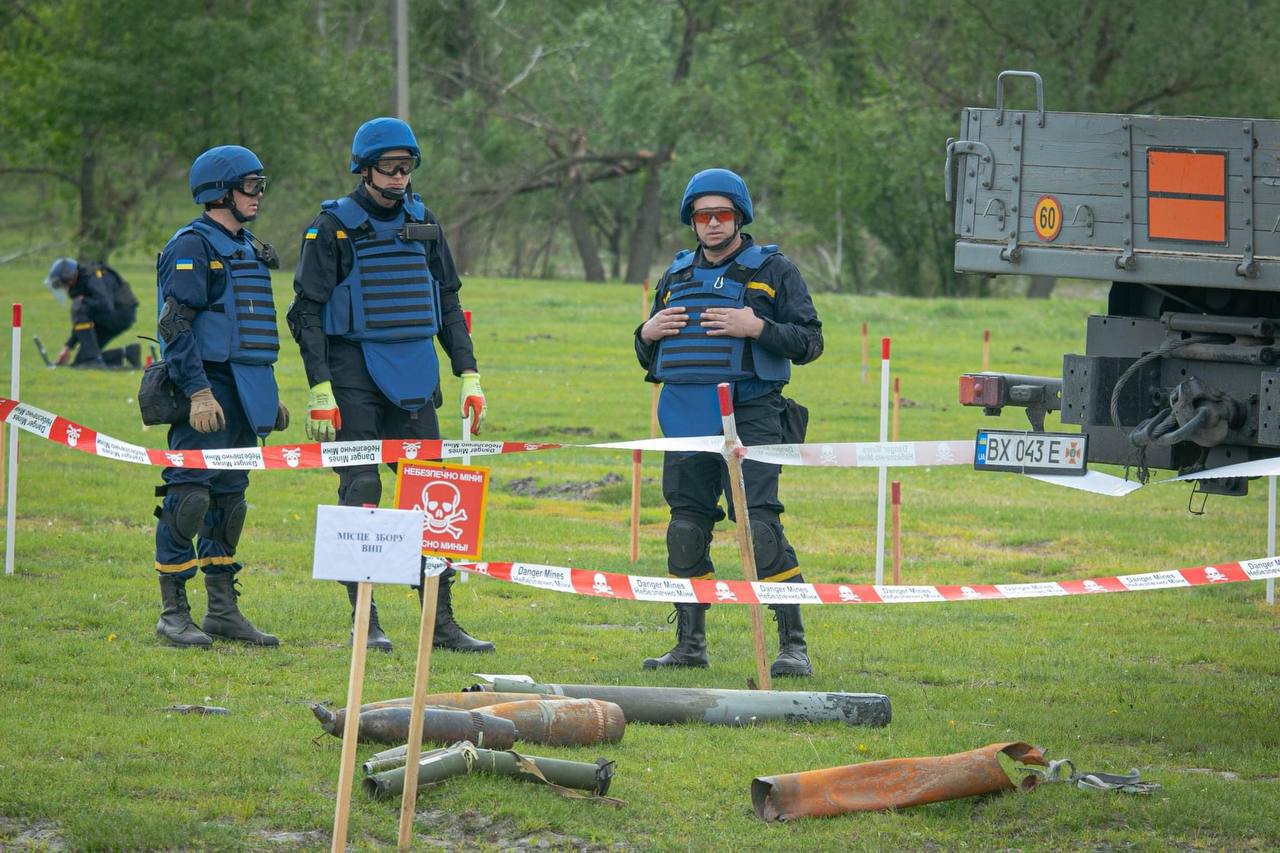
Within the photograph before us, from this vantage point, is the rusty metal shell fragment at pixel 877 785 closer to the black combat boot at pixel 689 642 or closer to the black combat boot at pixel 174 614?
the black combat boot at pixel 689 642

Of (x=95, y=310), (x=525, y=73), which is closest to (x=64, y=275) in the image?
(x=95, y=310)

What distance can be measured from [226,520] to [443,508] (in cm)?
320

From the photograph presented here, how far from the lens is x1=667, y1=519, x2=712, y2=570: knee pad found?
8.15m

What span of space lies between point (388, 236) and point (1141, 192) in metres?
3.51

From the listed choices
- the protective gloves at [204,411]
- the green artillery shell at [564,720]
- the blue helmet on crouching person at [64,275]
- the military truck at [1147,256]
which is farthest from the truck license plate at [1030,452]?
the blue helmet on crouching person at [64,275]

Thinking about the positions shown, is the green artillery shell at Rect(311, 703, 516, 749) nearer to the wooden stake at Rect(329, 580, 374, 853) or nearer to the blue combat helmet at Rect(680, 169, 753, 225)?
the wooden stake at Rect(329, 580, 374, 853)

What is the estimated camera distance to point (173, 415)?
8.48m

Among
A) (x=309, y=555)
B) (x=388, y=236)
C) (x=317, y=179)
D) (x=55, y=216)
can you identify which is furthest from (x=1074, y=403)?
(x=55, y=216)

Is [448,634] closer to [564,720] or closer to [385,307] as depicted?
[385,307]

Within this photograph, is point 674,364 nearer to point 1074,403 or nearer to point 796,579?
point 796,579

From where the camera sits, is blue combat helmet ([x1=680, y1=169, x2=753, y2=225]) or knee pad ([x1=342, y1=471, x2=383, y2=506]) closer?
blue combat helmet ([x1=680, y1=169, x2=753, y2=225])

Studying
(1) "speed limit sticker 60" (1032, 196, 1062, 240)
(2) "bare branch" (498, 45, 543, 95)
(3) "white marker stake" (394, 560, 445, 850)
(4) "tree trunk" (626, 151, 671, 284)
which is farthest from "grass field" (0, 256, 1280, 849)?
(2) "bare branch" (498, 45, 543, 95)

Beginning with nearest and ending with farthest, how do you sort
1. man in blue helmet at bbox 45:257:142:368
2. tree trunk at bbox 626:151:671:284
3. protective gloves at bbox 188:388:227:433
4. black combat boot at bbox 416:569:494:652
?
1. protective gloves at bbox 188:388:227:433
2. black combat boot at bbox 416:569:494:652
3. man in blue helmet at bbox 45:257:142:368
4. tree trunk at bbox 626:151:671:284

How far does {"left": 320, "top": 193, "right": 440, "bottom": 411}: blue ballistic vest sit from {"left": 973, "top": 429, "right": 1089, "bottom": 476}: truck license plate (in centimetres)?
270
